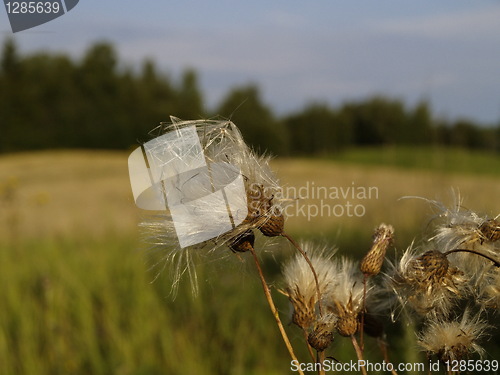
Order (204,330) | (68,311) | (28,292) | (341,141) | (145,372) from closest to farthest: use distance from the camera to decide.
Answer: (145,372) < (204,330) < (68,311) < (28,292) < (341,141)

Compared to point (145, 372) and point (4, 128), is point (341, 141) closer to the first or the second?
point (4, 128)

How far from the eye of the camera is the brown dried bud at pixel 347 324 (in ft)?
2.57

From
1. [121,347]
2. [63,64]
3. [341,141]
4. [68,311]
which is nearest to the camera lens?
[121,347]

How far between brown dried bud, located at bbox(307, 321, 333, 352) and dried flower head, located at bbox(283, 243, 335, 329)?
3cm

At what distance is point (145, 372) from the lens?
9.63 feet

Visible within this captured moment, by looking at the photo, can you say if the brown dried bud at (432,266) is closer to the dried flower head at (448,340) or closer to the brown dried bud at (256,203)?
the dried flower head at (448,340)

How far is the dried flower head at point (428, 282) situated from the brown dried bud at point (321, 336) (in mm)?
114

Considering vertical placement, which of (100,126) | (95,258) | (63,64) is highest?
(95,258)

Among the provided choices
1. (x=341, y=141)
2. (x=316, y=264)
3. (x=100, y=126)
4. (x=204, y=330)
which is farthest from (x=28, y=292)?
(x=100, y=126)

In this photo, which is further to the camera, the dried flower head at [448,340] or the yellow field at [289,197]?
the yellow field at [289,197]

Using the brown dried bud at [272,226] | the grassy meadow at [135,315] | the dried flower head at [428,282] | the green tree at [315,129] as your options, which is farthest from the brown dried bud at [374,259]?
the green tree at [315,129]

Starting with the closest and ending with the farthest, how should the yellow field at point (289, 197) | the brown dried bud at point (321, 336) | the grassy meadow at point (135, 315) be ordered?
the brown dried bud at point (321, 336) → the yellow field at point (289, 197) → the grassy meadow at point (135, 315)

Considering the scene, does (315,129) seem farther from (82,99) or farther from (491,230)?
(491,230)

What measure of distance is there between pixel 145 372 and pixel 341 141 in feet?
83.9
